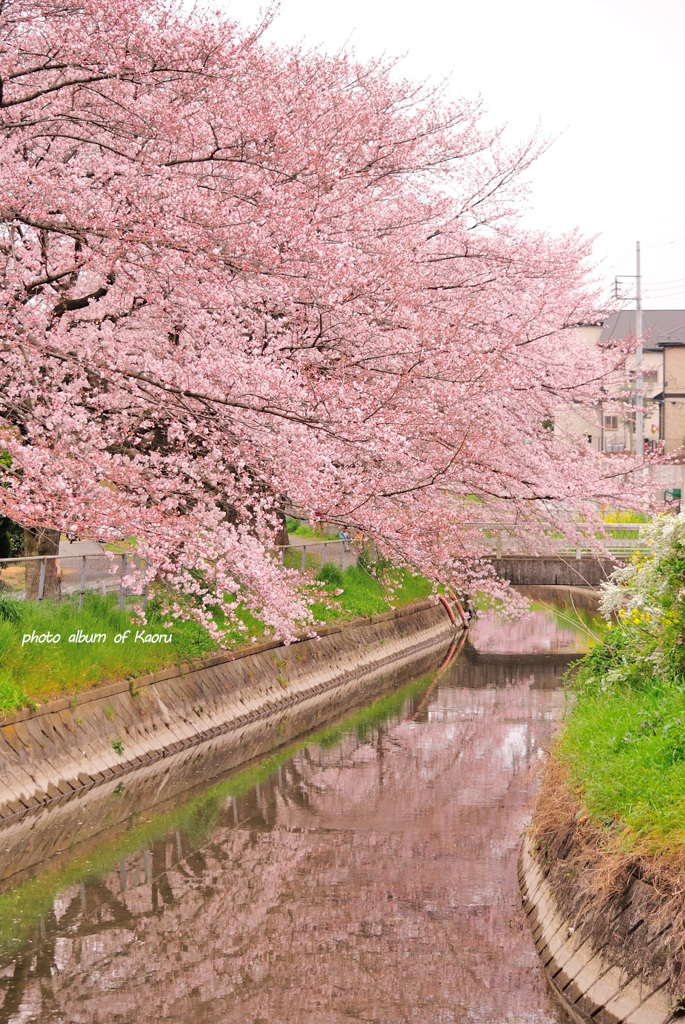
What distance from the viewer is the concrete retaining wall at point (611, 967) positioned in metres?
6.81

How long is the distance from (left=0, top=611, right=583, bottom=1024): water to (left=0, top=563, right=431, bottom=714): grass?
195 centimetres

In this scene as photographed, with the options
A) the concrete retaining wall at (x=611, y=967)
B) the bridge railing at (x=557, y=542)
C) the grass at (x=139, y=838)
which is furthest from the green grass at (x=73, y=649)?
the bridge railing at (x=557, y=542)

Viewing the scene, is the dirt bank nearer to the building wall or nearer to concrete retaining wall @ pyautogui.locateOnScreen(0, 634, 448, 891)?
concrete retaining wall @ pyautogui.locateOnScreen(0, 634, 448, 891)

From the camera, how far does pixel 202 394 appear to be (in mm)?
13062

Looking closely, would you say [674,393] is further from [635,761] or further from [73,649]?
[635,761]

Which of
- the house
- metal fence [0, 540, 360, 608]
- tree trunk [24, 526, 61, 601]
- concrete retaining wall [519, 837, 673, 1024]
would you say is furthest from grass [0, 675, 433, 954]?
the house

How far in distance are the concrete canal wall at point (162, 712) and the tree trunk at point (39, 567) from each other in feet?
5.99

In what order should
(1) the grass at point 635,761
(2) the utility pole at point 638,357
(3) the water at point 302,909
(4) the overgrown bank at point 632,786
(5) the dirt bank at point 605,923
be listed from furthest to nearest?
1. (2) the utility pole at point 638,357
2. (3) the water at point 302,909
3. (1) the grass at point 635,761
4. (4) the overgrown bank at point 632,786
5. (5) the dirt bank at point 605,923

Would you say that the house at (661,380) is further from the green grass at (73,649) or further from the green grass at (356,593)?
the green grass at (73,649)

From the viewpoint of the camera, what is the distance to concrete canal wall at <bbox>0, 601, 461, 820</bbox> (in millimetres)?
12938

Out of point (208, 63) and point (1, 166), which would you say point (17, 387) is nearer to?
point (1, 166)

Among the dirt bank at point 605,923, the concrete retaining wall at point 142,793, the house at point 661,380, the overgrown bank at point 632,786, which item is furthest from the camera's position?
the house at point 661,380

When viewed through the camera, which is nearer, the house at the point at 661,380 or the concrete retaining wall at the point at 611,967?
the concrete retaining wall at the point at 611,967

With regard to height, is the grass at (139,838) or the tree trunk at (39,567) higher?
the tree trunk at (39,567)
